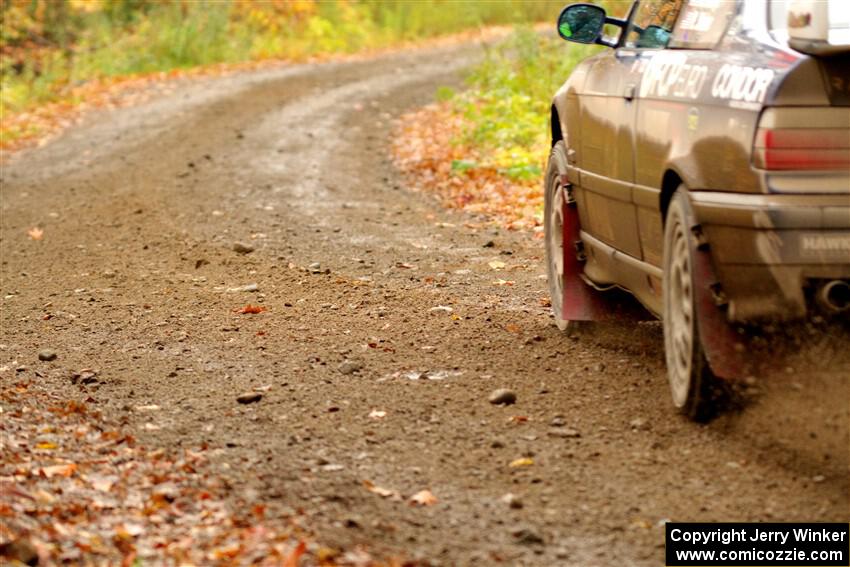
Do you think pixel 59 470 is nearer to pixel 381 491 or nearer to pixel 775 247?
pixel 381 491

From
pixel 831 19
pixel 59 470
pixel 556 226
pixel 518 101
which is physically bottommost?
pixel 518 101

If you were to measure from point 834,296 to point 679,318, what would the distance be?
911 mm

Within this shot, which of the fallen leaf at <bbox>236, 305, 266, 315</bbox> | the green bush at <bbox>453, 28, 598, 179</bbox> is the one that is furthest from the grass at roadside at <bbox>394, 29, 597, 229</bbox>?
the fallen leaf at <bbox>236, 305, 266, 315</bbox>

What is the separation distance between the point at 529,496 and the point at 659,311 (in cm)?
148

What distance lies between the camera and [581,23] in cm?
680

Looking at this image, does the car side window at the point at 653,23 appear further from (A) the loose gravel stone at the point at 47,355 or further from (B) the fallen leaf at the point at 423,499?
(A) the loose gravel stone at the point at 47,355

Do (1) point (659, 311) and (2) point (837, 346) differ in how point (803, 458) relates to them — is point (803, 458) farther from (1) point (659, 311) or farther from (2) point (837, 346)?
(1) point (659, 311)

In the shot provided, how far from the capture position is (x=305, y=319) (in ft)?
26.6

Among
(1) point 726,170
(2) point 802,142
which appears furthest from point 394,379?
(2) point 802,142

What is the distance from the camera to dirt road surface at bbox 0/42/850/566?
14.9ft

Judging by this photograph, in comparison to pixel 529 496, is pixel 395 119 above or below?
below

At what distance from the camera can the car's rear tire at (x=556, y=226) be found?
727 centimetres

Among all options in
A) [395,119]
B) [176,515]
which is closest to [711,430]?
[176,515]

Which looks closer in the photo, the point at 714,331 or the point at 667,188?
the point at 714,331
